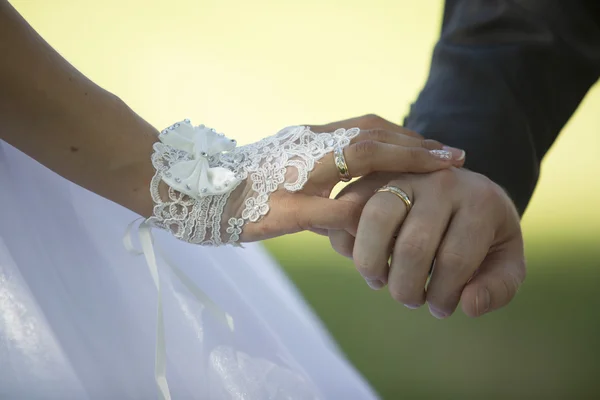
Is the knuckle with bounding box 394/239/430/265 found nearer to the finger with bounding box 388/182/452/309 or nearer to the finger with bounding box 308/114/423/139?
the finger with bounding box 388/182/452/309

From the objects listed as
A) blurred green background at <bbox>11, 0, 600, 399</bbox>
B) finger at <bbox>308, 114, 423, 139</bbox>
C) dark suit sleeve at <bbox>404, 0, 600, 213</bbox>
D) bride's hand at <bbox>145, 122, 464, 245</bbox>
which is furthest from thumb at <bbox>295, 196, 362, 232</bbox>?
blurred green background at <bbox>11, 0, 600, 399</bbox>

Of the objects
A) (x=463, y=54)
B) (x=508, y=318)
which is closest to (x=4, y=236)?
(x=463, y=54)

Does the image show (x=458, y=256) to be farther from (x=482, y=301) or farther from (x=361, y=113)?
(x=361, y=113)

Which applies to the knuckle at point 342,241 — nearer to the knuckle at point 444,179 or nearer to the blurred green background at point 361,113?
the knuckle at point 444,179

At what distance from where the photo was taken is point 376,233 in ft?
2.05

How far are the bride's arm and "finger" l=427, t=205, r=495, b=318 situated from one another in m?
0.35

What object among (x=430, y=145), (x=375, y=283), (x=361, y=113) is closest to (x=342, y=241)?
(x=375, y=283)

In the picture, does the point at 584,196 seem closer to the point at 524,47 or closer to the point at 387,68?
the point at 387,68

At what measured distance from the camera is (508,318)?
5.74 ft

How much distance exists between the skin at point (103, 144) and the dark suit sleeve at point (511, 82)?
0.17 m

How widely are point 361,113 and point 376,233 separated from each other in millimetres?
1423

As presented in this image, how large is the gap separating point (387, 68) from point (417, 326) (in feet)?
2.91

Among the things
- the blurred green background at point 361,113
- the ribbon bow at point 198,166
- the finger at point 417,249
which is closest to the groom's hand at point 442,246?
the finger at point 417,249

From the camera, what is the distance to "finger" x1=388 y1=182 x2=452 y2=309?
24.4 inches
